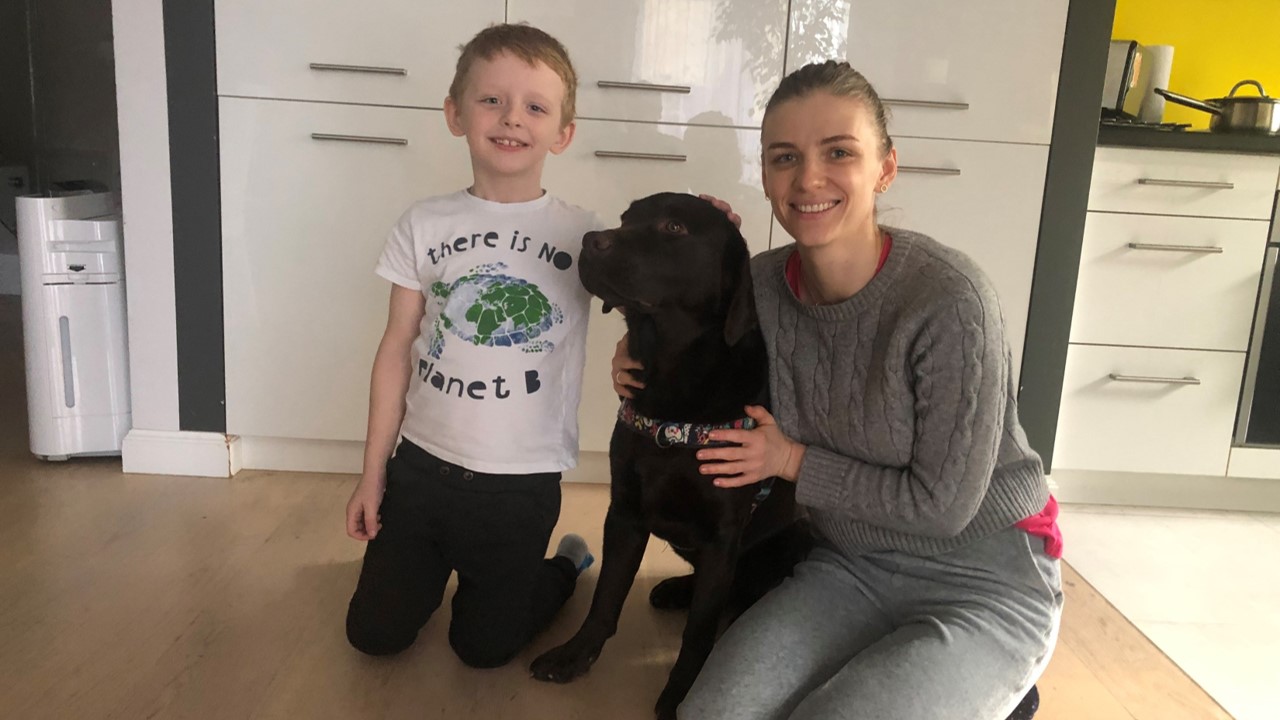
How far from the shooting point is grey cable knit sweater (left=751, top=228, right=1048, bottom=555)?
1.07 metres

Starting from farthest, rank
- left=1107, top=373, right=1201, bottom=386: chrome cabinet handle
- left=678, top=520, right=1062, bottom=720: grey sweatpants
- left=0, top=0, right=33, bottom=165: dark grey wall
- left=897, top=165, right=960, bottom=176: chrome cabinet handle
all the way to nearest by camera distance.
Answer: left=0, top=0, right=33, bottom=165: dark grey wall < left=1107, top=373, right=1201, bottom=386: chrome cabinet handle < left=897, top=165, right=960, bottom=176: chrome cabinet handle < left=678, top=520, right=1062, bottom=720: grey sweatpants

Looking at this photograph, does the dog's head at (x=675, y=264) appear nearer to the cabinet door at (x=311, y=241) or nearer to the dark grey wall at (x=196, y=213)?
the cabinet door at (x=311, y=241)

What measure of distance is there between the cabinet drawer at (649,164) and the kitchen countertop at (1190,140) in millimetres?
855

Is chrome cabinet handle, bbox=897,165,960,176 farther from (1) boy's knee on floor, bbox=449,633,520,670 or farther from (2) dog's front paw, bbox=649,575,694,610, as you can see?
(1) boy's knee on floor, bbox=449,633,520,670

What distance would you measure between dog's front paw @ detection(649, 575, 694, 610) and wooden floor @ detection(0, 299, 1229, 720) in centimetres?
3

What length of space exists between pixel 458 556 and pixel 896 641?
0.68m

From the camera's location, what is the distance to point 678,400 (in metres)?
1.21

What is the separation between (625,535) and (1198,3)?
2.47 m

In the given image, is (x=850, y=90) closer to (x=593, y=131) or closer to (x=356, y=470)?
(x=593, y=131)

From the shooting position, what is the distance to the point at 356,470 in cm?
223

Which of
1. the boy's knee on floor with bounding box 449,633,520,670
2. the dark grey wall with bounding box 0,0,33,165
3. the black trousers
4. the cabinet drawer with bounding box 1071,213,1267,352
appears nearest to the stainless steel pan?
the cabinet drawer with bounding box 1071,213,1267,352

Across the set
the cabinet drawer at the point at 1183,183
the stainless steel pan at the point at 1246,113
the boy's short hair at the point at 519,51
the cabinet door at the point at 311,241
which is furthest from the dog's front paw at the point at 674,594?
the stainless steel pan at the point at 1246,113

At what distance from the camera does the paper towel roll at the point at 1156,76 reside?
2324mm

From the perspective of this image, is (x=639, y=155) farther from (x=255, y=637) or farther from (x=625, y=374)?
(x=255, y=637)
